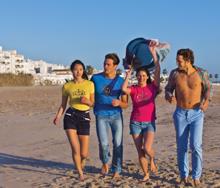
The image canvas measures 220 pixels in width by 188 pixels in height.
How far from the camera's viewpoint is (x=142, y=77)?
23.0 ft

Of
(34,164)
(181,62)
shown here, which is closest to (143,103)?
(181,62)

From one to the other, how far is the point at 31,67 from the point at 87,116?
426 ft

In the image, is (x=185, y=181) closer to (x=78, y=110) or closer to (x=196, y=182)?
(x=196, y=182)

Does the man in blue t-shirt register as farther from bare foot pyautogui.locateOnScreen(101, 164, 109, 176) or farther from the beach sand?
the beach sand

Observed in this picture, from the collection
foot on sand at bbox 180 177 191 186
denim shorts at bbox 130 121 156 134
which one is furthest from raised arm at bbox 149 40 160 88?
foot on sand at bbox 180 177 191 186

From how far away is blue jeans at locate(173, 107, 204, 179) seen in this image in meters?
6.46

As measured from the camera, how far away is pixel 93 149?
10.5m

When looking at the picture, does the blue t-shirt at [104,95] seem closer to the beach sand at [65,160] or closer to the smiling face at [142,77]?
the smiling face at [142,77]

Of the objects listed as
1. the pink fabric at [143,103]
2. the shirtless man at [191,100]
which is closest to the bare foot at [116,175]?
the pink fabric at [143,103]

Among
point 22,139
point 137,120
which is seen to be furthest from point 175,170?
point 22,139

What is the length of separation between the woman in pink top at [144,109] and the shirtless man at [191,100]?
1.61ft

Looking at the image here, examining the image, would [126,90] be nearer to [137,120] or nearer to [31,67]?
[137,120]

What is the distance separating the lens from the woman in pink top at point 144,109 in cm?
697

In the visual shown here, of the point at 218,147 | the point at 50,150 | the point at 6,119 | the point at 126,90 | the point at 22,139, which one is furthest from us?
the point at 6,119
